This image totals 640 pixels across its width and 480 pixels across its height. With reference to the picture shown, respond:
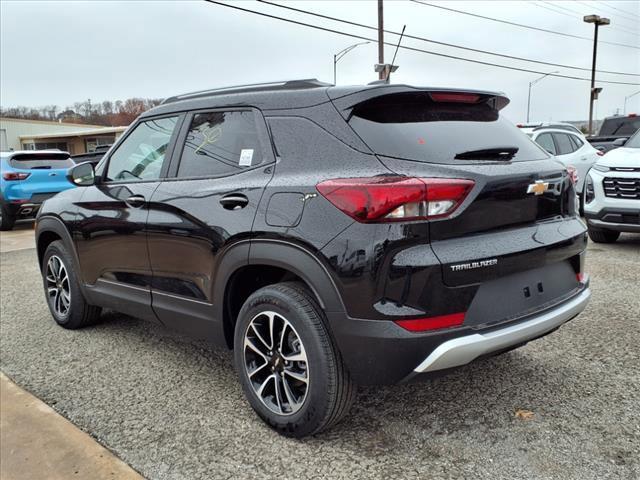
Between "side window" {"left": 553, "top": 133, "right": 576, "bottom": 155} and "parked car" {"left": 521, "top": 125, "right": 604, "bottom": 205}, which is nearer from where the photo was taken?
"parked car" {"left": 521, "top": 125, "right": 604, "bottom": 205}

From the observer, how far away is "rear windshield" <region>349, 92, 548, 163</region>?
2.47 meters

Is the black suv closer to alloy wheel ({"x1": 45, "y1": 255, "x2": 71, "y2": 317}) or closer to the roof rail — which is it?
the roof rail

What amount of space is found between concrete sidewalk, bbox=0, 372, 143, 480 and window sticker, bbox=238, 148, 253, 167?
1.59 meters

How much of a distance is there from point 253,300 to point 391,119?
1.12m

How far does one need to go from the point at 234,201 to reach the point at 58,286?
8.37 feet

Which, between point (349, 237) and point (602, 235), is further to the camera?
point (602, 235)

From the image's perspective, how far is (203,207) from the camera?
2961 mm

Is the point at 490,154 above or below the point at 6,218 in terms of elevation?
above

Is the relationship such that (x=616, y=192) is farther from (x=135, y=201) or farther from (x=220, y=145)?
(x=135, y=201)

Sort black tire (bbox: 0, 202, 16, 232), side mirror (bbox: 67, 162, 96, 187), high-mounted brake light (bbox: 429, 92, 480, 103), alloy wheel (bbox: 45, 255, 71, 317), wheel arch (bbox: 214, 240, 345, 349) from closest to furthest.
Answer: wheel arch (bbox: 214, 240, 345, 349) → high-mounted brake light (bbox: 429, 92, 480, 103) → side mirror (bbox: 67, 162, 96, 187) → alloy wheel (bbox: 45, 255, 71, 317) → black tire (bbox: 0, 202, 16, 232)

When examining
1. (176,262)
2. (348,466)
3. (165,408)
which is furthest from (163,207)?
(348,466)

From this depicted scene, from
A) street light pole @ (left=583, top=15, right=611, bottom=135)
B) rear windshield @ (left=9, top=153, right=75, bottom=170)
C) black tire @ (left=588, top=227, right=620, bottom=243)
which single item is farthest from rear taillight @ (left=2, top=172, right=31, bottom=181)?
street light pole @ (left=583, top=15, right=611, bottom=135)

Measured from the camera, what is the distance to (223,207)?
2.86 metres

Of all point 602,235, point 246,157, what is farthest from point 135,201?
point 602,235
